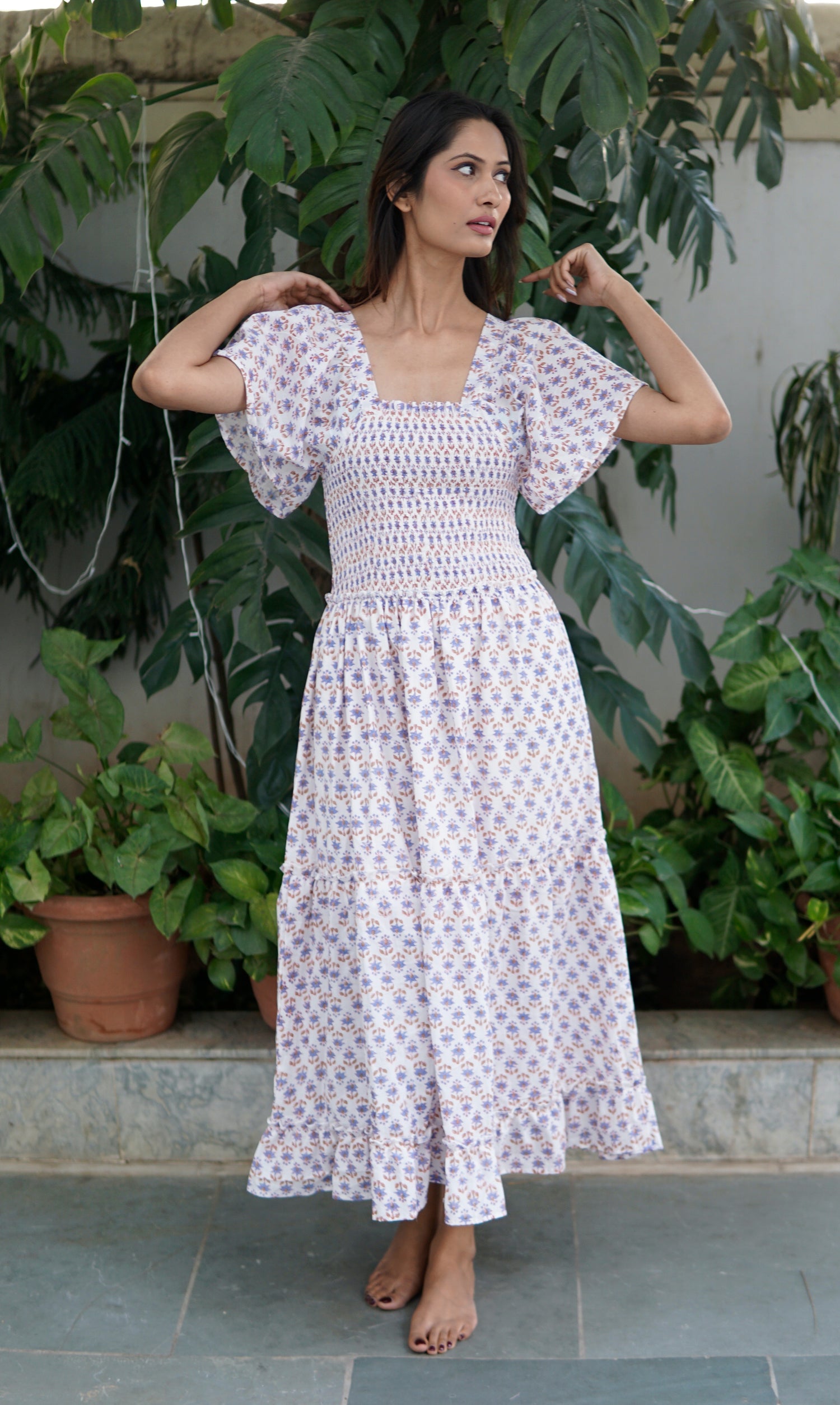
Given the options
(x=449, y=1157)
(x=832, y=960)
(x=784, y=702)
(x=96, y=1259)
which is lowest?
(x=96, y=1259)

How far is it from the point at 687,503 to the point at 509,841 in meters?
1.41

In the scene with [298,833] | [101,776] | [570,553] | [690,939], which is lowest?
[690,939]

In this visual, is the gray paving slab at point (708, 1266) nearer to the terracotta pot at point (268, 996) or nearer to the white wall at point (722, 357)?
the terracotta pot at point (268, 996)

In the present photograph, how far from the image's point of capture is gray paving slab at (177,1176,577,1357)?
5.78ft

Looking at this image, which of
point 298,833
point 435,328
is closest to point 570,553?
point 435,328

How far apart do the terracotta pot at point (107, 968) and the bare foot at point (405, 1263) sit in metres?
0.62

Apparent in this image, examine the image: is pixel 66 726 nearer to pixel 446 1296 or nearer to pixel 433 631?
pixel 433 631

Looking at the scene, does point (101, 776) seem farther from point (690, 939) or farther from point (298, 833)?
point (690, 939)

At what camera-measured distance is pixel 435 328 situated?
1733mm

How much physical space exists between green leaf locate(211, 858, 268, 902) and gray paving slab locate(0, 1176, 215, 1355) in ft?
1.60

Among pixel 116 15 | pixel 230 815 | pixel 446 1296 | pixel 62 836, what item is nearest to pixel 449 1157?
pixel 446 1296

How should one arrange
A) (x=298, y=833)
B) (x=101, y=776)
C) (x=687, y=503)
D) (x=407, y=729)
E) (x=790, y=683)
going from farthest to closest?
(x=687, y=503) → (x=790, y=683) → (x=101, y=776) → (x=298, y=833) → (x=407, y=729)

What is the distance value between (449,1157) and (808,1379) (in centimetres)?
52

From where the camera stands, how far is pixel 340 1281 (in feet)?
6.28
